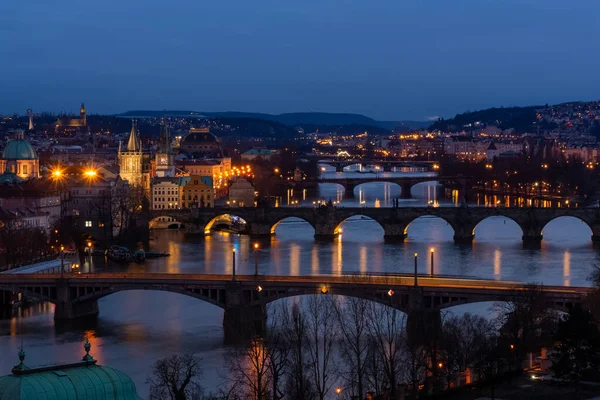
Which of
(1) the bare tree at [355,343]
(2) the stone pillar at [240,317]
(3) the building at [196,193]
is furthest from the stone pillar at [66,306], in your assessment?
(3) the building at [196,193]

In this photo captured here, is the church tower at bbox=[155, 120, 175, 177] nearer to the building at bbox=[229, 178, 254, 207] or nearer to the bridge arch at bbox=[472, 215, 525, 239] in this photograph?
the building at bbox=[229, 178, 254, 207]

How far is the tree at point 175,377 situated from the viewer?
16.1 meters

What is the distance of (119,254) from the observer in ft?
113

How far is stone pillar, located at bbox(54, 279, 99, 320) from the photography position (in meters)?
23.9

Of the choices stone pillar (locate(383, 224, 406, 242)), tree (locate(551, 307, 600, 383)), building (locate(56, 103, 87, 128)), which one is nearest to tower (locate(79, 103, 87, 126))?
building (locate(56, 103, 87, 128))

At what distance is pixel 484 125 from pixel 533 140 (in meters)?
41.4

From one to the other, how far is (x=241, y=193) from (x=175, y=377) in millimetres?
33599

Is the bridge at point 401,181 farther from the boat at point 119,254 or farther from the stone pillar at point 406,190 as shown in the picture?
the boat at point 119,254

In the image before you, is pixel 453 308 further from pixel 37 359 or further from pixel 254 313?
pixel 37 359

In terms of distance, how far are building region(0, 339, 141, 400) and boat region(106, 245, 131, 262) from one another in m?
23.2

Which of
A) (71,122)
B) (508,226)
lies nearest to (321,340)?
(508,226)

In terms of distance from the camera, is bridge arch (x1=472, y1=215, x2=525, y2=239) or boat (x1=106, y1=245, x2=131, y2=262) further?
bridge arch (x1=472, y1=215, x2=525, y2=239)

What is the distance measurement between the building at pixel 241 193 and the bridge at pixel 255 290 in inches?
990

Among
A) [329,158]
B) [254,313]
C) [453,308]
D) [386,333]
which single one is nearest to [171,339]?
[254,313]
